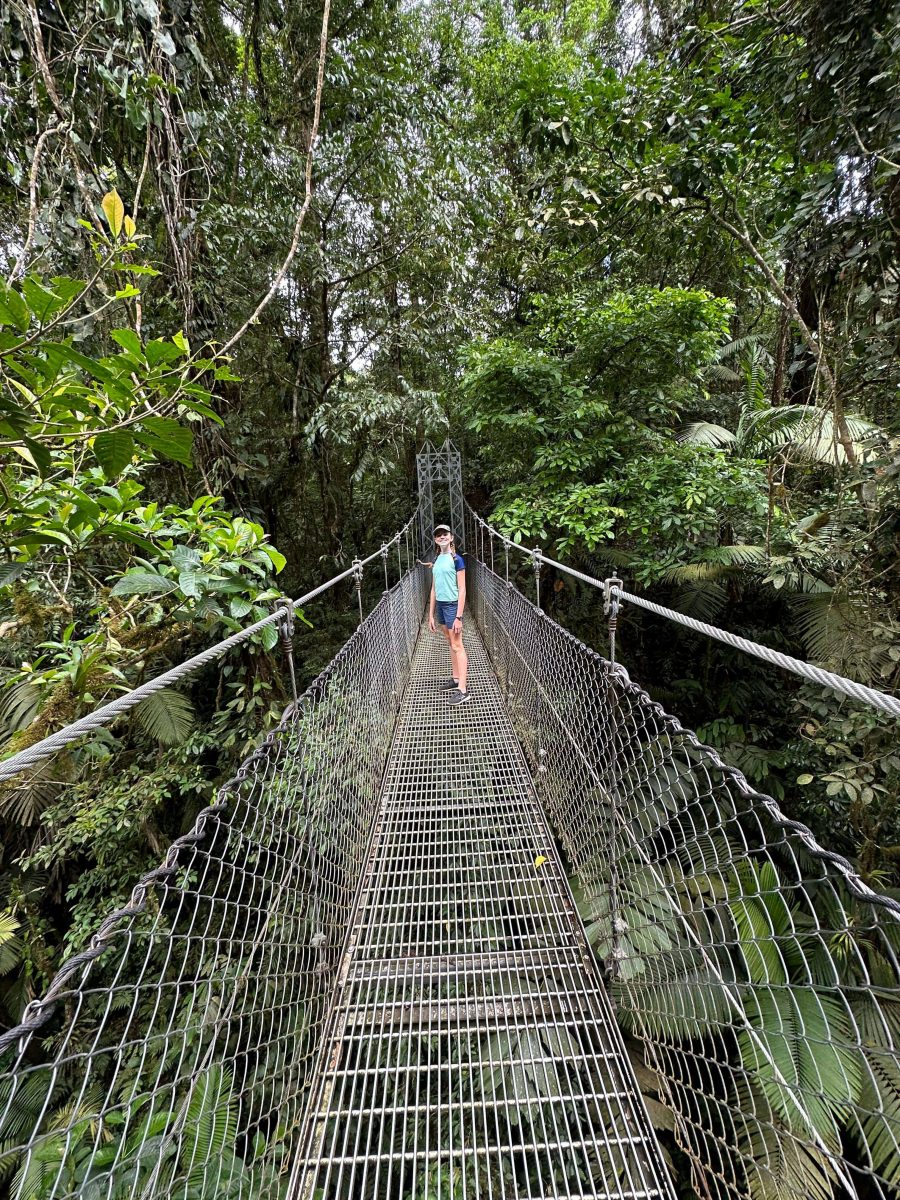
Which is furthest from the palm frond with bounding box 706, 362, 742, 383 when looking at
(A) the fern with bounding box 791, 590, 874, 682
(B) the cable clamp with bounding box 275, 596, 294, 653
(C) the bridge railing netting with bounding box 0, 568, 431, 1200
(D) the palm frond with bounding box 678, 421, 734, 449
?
(B) the cable clamp with bounding box 275, 596, 294, 653

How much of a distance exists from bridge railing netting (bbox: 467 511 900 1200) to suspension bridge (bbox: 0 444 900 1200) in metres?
0.02

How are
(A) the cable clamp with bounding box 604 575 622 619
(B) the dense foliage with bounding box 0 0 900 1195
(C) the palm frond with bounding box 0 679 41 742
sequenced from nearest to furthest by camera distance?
1. (A) the cable clamp with bounding box 604 575 622 619
2. (B) the dense foliage with bounding box 0 0 900 1195
3. (C) the palm frond with bounding box 0 679 41 742

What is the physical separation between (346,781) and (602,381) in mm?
3363

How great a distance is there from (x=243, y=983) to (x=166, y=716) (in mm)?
1721

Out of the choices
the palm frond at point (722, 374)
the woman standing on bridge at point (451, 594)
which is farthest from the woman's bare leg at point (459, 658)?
the palm frond at point (722, 374)

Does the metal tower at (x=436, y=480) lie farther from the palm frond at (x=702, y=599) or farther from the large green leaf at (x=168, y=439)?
the large green leaf at (x=168, y=439)

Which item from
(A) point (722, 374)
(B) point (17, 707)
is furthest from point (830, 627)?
(A) point (722, 374)

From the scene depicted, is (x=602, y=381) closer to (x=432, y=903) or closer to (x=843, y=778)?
(x=843, y=778)

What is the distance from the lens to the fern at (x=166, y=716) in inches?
99.0

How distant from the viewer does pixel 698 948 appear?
34.5 inches

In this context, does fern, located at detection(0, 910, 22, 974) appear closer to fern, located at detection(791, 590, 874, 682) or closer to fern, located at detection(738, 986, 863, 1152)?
fern, located at detection(738, 986, 863, 1152)

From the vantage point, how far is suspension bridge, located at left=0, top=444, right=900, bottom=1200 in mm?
768

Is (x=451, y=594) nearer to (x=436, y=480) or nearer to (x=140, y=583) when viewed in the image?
(x=140, y=583)

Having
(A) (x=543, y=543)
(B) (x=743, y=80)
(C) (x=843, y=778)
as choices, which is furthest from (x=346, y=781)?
(A) (x=543, y=543)
